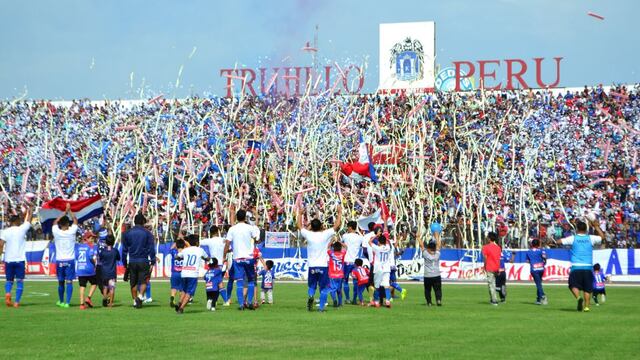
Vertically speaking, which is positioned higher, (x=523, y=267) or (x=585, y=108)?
(x=585, y=108)

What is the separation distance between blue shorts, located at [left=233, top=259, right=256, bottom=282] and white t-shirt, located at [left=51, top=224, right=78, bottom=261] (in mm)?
3805

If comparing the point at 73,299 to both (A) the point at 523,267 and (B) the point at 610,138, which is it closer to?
(A) the point at 523,267

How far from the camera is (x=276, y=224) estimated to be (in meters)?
46.2

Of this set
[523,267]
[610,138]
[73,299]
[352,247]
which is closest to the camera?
[352,247]

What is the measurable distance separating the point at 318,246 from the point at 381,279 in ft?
8.94

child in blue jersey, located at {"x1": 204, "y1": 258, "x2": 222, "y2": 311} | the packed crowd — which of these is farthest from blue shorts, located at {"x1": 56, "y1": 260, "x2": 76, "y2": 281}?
the packed crowd

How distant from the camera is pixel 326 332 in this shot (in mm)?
17281

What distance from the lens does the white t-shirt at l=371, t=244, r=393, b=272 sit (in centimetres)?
2434

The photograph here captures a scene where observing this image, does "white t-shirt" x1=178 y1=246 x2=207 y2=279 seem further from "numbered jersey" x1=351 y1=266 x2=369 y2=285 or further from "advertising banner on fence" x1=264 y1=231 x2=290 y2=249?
"advertising banner on fence" x1=264 y1=231 x2=290 y2=249

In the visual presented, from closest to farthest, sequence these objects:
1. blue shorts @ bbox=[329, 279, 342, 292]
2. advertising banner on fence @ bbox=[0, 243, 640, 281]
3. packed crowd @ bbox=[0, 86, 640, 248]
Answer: blue shorts @ bbox=[329, 279, 342, 292] < advertising banner on fence @ bbox=[0, 243, 640, 281] < packed crowd @ bbox=[0, 86, 640, 248]

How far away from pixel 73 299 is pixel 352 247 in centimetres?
760

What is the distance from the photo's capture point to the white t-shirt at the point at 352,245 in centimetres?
2477

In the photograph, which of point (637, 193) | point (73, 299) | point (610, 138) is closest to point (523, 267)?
point (637, 193)

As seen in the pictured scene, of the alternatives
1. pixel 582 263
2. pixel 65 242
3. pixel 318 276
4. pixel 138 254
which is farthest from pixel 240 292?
pixel 582 263
